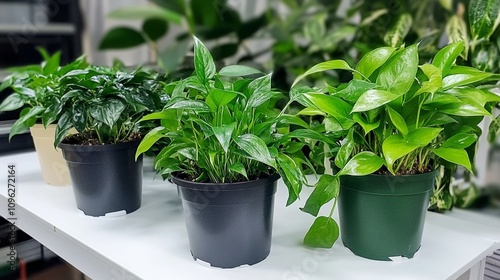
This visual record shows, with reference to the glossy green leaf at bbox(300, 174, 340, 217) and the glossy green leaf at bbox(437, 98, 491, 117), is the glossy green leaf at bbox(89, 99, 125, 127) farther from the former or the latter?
the glossy green leaf at bbox(437, 98, 491, 117)

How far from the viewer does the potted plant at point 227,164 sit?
0.59 m

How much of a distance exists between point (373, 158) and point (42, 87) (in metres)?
0.74

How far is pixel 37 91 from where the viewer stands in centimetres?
92

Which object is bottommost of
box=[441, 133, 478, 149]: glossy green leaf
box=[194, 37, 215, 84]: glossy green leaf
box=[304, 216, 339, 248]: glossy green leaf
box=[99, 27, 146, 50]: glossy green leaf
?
box=[304, 216, 339, 248]: glossy green leaf

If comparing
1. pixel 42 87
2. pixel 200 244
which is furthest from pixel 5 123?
pixel 200 244

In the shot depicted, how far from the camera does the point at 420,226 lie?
0.63 m

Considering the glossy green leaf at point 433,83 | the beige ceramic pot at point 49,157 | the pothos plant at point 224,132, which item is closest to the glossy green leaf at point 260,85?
the pothos plant at point 224,132

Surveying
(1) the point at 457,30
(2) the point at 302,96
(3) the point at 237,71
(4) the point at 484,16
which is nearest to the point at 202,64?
(3) the point at 237,71

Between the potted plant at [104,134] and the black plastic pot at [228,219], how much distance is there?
234 mm

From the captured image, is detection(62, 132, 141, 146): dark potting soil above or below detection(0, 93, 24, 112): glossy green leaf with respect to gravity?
below

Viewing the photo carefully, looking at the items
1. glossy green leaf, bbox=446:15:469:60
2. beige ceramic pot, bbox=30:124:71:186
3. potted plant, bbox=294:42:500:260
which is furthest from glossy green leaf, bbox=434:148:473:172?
beige ceramic pot, bbox=30:124:71:186

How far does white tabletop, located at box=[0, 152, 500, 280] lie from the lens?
0.60m

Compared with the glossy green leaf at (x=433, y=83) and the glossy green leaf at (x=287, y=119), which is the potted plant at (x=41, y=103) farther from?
the glossy green leaf at (x=433, y=83)

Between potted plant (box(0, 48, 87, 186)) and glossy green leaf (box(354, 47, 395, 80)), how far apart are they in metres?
0.60
